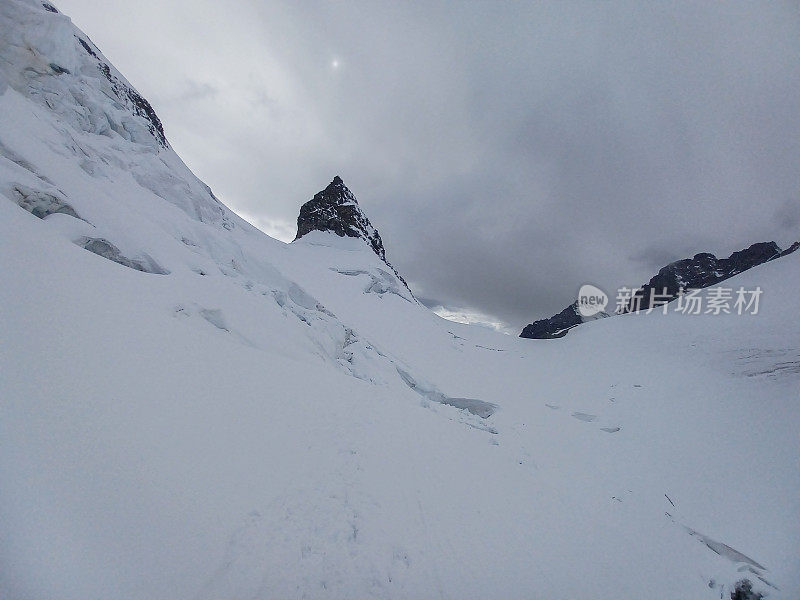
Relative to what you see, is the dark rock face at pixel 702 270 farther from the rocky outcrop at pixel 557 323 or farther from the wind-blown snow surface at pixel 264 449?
the wind-blown snow surface at pixel 264 449

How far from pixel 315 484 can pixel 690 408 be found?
20.6m

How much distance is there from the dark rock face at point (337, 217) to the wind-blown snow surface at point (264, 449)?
5109 centimetres

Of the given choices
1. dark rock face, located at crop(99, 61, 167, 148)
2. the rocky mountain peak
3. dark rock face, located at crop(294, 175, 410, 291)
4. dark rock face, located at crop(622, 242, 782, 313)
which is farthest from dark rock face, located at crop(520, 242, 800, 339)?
dark rock face, located at crop(99, 61, 167, 148)

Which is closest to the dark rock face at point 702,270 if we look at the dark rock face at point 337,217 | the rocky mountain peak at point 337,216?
the dark rock face at point 337,217

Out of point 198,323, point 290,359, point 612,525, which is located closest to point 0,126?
point 198,323

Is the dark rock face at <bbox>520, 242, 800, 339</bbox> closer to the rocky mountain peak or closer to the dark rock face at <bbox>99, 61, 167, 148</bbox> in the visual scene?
the rocky mountain peak

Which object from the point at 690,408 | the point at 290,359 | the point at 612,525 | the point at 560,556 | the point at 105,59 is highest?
the point at 105,59

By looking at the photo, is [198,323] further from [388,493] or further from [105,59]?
[105,59]

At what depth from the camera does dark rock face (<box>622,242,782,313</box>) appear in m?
92.1

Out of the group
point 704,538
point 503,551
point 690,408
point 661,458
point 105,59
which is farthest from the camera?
point 105,59

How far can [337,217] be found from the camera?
71.5 m

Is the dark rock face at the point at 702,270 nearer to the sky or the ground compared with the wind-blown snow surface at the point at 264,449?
nearer to the sky

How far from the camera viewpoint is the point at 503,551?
593 cm

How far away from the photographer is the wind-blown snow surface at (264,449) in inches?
133
